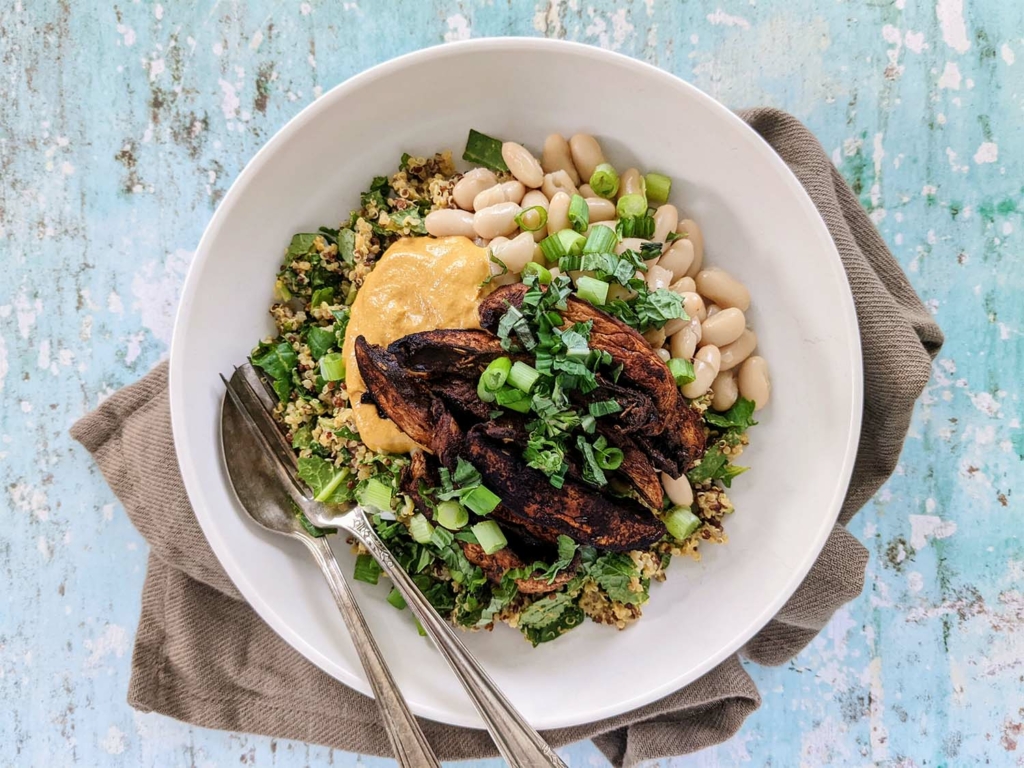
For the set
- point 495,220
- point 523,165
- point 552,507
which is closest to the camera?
point 552,507

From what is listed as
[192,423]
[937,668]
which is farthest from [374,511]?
[937,668]

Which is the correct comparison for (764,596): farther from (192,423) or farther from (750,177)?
(192,423)

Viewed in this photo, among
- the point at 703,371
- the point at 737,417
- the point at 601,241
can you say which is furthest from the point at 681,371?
the point at 601,241

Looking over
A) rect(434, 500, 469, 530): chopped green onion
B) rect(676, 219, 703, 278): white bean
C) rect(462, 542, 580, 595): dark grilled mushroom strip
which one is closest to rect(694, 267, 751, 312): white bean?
rect(676, 219, 703, 278): white bean

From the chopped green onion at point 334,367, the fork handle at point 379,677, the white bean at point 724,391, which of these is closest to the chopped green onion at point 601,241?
the white bean at point 724,391

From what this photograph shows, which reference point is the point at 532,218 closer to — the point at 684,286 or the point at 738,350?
the point at 684,286

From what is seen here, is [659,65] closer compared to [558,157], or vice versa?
[558,157]
